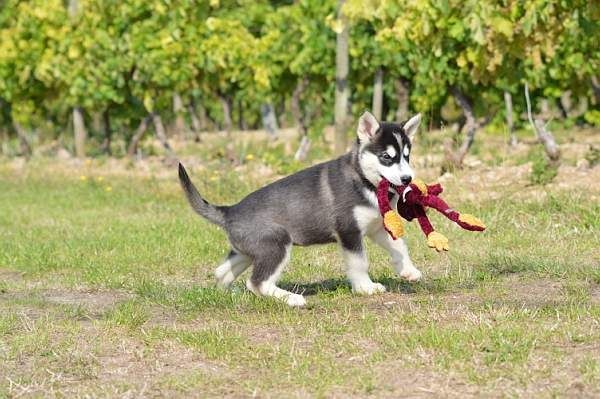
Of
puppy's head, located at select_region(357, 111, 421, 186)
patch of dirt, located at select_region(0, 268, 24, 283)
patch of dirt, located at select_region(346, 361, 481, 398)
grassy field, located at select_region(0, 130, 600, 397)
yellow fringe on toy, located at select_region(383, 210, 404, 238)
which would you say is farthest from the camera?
patch of dirt, located at select_region(0, 268, 24, 283)

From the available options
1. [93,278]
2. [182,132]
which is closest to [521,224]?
[93,278]

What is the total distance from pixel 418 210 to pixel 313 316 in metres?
1.28

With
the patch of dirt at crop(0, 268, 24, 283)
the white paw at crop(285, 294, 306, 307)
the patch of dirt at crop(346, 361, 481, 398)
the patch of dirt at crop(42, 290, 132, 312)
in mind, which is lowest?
the patch of dirt at crop(0, 268, 24, 283)

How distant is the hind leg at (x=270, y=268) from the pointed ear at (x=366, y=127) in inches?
41.9

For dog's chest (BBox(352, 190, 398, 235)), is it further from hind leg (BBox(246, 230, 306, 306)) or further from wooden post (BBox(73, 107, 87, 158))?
wooden post (BBox(73, 107, 87, 158))

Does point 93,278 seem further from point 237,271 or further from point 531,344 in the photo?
point 531,344

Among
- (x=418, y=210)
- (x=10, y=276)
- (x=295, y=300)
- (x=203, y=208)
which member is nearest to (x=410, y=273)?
(x=418, y=210)

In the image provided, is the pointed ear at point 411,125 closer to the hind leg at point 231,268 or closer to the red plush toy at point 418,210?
the red plush toy at point 418,210

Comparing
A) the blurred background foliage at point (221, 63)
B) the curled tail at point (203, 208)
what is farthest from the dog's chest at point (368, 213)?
the blurred background foliage at point (221, 63)

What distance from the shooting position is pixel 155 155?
2669 centimetres

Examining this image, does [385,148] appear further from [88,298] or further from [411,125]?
[88,298]

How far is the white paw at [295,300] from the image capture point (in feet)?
26.6

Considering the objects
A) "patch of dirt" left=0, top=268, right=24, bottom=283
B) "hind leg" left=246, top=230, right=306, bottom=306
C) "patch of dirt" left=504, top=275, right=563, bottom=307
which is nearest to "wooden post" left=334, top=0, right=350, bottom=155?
"patch of dirt" left=0, top=268, right=24, bottom=283

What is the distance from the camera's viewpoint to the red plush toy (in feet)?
25.2
